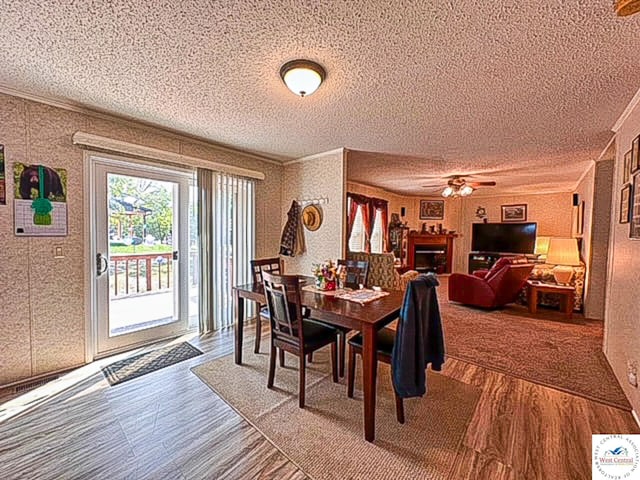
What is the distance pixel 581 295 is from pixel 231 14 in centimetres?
595

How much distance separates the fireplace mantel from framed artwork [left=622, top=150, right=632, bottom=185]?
5.74 m

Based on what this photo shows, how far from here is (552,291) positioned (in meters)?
4.55

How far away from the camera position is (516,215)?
25.0 ft

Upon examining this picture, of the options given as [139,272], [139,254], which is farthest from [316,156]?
[139,272]

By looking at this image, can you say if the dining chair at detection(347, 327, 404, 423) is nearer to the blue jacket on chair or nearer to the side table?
the blue jacket on chair

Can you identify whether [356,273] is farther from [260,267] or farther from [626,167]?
[626,167]

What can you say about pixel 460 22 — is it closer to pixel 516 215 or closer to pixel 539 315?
pixel 539 315

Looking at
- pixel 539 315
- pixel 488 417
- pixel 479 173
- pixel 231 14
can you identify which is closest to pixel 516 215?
pixel 479 173

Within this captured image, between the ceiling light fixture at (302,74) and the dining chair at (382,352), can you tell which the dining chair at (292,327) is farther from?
the ceiling light fixture at (302,74)

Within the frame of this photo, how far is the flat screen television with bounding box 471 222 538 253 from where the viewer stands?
23.8 ft

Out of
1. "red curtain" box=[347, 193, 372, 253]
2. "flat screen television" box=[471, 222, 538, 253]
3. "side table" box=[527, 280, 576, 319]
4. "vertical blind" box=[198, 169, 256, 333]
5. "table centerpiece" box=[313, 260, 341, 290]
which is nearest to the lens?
"table centerpiece" box=[313, 260, 341, 290]

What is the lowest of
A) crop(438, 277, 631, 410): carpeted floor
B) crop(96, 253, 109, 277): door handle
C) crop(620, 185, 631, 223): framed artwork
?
crop(438, 277, 631, 410): carpeted floor

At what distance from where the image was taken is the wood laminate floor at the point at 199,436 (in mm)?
1615

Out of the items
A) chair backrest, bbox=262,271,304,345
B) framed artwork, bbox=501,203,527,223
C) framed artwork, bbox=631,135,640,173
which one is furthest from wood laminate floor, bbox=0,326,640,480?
framed artwork, bbox=501,203,527,223
